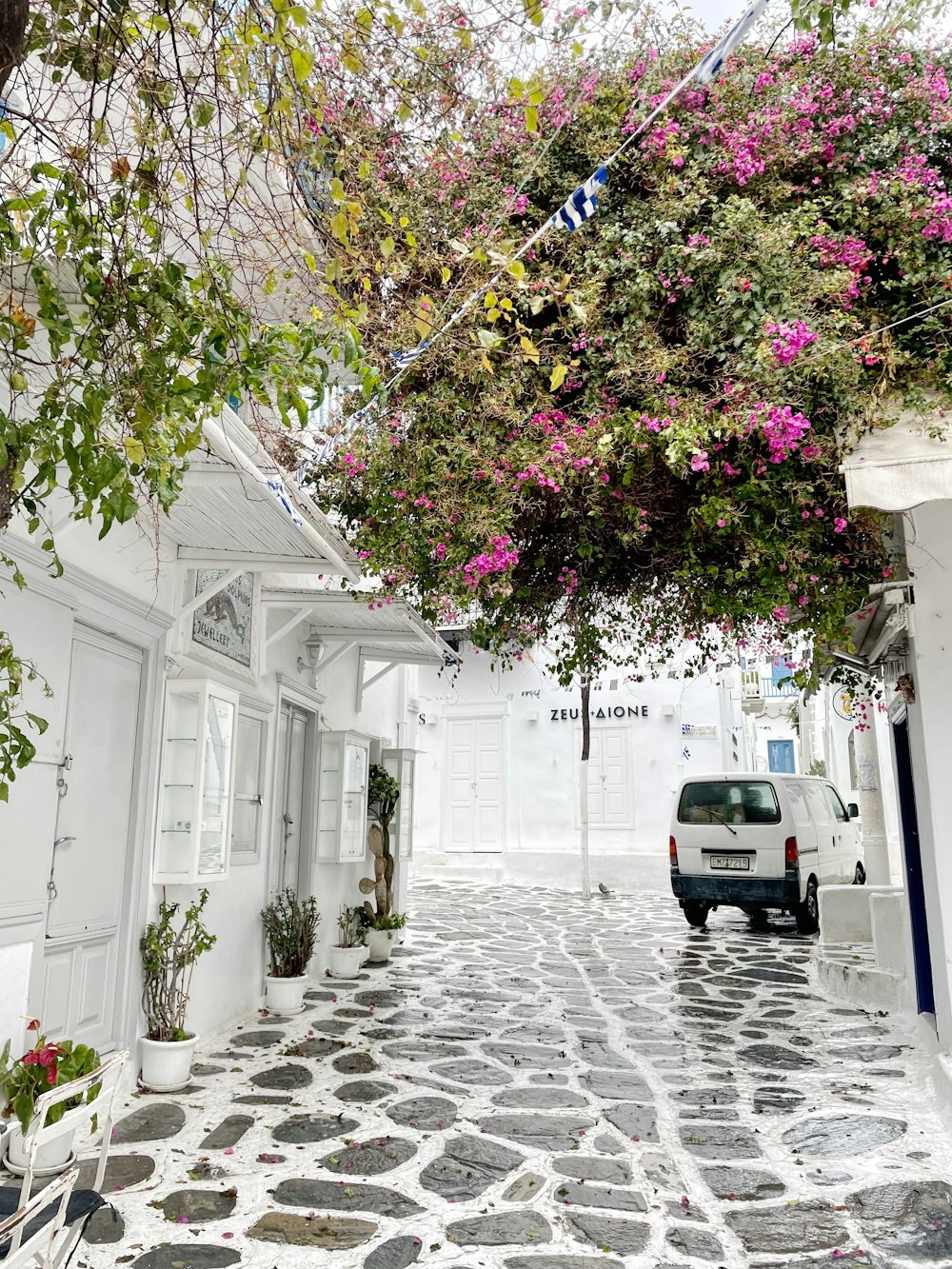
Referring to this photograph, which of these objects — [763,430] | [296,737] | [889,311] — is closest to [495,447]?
[763,430]

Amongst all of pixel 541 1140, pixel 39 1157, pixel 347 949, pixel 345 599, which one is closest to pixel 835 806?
pixel 347 949

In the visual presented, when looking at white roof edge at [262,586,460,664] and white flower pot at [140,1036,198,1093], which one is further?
white roof edge at [262,586,460,664]

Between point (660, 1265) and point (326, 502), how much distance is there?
4.47 meters

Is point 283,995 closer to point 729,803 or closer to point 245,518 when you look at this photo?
point 245,518

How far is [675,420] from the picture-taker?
4656mm

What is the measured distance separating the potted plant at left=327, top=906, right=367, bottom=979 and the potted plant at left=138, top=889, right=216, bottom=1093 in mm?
3109

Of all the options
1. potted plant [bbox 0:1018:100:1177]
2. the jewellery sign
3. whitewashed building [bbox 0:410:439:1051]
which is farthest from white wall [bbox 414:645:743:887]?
potted plant [bbox 0:1018:100:1177]

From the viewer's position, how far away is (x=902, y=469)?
433cm

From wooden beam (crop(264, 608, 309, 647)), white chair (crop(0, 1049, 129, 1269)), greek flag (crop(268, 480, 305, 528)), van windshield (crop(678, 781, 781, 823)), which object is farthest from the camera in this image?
van windshield (crop(678, 781, 781, 823))

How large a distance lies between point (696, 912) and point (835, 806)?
2846 mm

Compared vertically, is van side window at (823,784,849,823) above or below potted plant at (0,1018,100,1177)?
above

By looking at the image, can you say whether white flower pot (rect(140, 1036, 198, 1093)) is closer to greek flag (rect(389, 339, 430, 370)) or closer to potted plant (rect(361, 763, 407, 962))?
greek flag (rect(389, 339, 430, 370))

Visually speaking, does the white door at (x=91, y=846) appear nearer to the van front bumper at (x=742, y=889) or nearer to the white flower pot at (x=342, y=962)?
the white flower pot at (x=342, y=962)

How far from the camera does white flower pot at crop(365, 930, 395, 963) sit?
9945 millimetres
